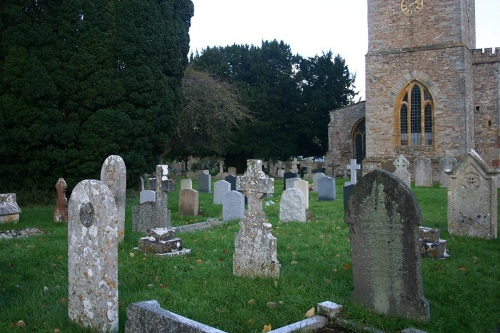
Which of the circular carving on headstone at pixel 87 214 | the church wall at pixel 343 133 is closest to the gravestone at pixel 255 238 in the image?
the circular carving on headstone at pixel 87 214

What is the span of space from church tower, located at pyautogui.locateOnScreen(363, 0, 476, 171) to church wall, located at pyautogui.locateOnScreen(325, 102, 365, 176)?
4.28 m

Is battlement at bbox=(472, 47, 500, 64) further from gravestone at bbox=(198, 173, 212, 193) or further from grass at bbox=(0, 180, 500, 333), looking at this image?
grass at bbox=(0, 180, 500, 333)

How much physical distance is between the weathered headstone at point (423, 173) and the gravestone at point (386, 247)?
57.0ft

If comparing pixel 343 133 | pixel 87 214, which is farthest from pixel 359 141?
pixel 87 214

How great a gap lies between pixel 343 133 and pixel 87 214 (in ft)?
90.4

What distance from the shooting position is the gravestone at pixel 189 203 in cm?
1277

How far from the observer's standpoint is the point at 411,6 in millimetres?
25109

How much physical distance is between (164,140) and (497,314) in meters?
12.8

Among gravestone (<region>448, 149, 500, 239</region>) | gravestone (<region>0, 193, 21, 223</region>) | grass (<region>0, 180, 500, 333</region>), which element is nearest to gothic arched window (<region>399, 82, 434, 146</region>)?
gravestone (<region>448, 149, 500, 239</region>)

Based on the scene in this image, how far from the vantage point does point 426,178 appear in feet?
69.9

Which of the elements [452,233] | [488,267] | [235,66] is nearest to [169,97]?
[452,233]

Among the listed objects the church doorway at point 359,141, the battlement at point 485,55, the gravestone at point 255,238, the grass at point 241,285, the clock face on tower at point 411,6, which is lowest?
the grass at point 241,285

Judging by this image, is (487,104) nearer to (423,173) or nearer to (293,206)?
(423,173)

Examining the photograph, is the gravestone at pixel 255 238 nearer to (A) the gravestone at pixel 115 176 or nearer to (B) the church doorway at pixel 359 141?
(A) the gravestone at pixel 115 176
